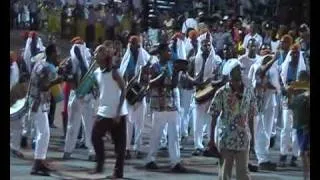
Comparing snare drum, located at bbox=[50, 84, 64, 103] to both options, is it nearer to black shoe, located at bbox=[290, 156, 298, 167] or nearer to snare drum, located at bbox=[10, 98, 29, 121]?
snare drum, located at bbox=[10, 98, 29, 121]

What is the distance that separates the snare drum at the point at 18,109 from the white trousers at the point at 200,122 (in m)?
2.59

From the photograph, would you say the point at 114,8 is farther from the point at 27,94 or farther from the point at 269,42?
the point at 27,94

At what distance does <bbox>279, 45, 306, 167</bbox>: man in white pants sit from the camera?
11.0 m

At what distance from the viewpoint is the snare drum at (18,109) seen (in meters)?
10.4

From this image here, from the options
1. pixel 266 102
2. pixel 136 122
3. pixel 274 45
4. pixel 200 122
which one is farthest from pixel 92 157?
pixel 274 45

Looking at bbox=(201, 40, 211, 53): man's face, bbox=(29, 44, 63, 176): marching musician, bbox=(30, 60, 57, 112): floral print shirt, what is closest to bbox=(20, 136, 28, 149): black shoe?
bbox=(29, 44, 63, 176): marching musician

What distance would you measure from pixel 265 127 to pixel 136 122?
1751mm

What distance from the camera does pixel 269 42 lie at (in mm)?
13477

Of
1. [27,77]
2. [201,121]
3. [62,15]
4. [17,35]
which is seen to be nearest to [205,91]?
[201,121]

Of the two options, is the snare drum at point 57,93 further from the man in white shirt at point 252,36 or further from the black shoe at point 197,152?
the man in white shirt at point 252,36

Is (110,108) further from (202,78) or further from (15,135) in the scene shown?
(202,78)

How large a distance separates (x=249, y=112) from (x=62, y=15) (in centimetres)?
712

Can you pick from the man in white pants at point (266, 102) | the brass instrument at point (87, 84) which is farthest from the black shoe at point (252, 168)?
the brass instrument at point (87, 84)

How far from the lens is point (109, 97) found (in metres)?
9.78
